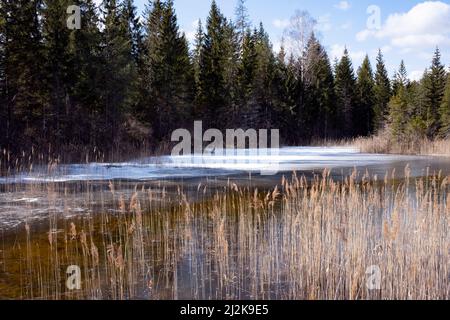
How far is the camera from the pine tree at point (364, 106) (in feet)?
161

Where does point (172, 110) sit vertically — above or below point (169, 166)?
above

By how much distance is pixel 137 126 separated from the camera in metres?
25.4

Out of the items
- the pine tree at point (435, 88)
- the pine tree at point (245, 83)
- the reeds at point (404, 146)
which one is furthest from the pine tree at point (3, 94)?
the pine tree at point (435, 88)

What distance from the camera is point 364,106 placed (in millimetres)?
49469

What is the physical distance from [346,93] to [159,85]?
92.8 ft

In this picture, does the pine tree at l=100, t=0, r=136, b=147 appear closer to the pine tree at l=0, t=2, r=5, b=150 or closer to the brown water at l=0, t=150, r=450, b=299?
Result: the pine tree at l=0, t=2, r=5, b=150

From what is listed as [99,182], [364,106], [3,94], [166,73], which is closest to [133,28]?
[166,73]

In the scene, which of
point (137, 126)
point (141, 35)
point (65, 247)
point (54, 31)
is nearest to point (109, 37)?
point (54, 31)

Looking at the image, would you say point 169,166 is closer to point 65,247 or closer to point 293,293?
point 65,247

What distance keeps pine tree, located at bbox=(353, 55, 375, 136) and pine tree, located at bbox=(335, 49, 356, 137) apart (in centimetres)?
77

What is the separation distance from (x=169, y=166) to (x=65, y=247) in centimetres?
1191

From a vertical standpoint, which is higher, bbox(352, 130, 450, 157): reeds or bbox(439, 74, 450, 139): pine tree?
bbox(439, 74, 450, 139): pine tree

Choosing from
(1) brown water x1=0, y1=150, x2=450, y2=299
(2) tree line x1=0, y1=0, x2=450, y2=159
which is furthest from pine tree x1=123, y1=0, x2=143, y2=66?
(1) brown water x1=0, y1=150, x2=450, y2=299

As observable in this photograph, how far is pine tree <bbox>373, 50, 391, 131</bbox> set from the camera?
47.0m
